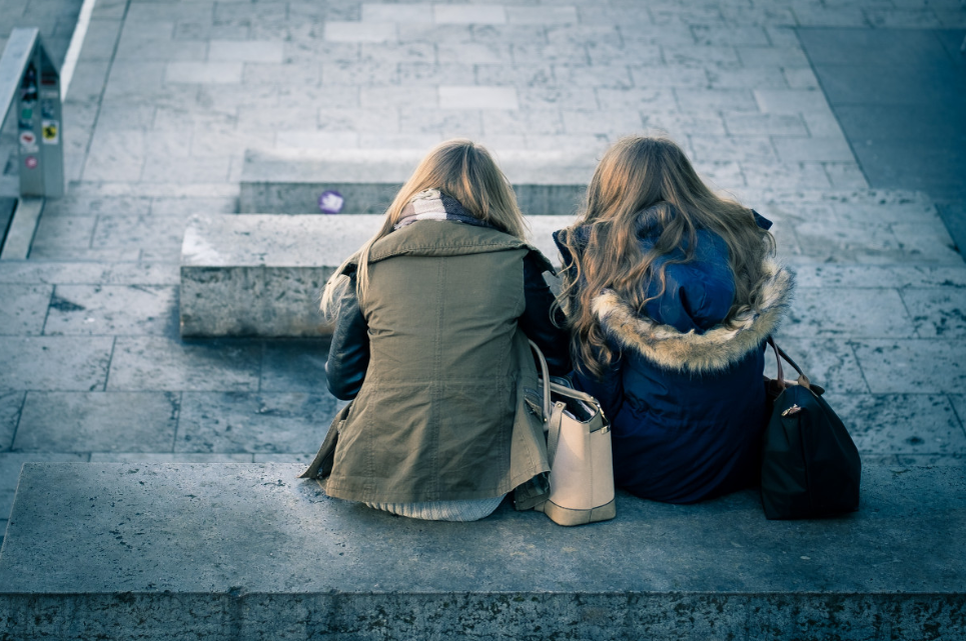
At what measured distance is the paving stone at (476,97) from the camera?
30.5ft

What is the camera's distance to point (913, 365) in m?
5.20

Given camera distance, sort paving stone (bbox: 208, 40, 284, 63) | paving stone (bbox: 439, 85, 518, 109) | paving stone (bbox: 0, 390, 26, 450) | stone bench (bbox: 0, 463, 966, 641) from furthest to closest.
→ 1. paving stone (bbox: 208, 40, 284, 63)
2. paving stone (bbox: 439, 85, 518, 109)
3. paving stone (bbox: 0, 390, 26, 450)
4. stone bench (bbox: 0, 463, 966, 641)

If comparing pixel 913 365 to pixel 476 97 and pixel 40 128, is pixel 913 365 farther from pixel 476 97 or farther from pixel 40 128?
pixel 40 128

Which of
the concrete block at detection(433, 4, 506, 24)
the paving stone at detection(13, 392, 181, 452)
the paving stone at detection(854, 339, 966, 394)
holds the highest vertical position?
the paving stone at detection(13, 392, 181, 452)

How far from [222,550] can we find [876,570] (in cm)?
221

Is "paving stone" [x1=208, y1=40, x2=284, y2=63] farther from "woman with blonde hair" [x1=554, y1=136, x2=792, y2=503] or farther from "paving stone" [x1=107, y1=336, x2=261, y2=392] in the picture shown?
"woman with blonde hair" [x1=554, y1=136, x2=792, y2=503]

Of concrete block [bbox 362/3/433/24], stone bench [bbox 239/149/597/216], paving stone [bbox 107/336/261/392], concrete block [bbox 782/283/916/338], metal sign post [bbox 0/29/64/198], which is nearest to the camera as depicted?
paving stone [bbox 107/336/261/392]

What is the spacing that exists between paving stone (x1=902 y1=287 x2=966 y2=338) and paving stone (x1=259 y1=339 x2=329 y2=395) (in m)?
3.44

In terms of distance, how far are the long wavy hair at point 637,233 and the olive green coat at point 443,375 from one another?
0.92 ft

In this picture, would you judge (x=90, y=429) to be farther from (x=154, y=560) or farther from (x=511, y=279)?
(x=511, y=279)

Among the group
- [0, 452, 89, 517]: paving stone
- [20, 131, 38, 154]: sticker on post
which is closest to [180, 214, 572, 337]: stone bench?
[0, 452, 89, 517]: paving stone

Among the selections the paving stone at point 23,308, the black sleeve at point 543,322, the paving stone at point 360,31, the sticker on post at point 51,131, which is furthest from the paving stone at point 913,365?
the paving stone at point 360,31

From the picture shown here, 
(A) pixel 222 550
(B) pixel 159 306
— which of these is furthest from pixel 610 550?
(B) pixel 159 306

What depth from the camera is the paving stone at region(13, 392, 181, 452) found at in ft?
15.0
